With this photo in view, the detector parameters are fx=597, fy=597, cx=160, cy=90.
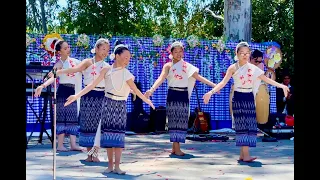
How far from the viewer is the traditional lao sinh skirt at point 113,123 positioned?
7297 millimetres

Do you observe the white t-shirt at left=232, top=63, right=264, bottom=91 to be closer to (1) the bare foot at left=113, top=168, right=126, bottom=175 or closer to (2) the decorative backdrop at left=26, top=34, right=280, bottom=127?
(1) the bare foot at left=113, top=168, right=126, bottom=175

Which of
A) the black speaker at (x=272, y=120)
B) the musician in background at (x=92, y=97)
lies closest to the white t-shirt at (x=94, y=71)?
the musician in background at (x=92, y=97)

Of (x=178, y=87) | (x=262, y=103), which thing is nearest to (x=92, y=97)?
(x=178, y=87)

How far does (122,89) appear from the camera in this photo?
7.36m

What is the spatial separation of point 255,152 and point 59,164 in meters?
3.51

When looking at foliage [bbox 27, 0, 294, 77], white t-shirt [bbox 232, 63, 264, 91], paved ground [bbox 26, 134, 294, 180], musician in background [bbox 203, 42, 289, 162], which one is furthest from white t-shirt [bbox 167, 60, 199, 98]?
foliage [bbox 27, 0, 294, 77]

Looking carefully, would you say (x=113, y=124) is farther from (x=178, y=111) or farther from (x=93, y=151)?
(x=178, y=111)

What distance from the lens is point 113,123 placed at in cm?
735

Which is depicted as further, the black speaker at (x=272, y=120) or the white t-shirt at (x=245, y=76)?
the black speaker at (x=272, y=120)

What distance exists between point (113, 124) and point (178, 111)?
87.4 inches

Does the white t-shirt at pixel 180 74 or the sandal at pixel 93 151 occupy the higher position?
the white t-shirt at pixel 180 74

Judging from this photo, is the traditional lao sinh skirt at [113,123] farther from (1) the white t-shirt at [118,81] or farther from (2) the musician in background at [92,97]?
(2) the musician in background at [92,97]
